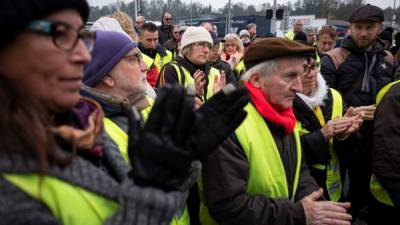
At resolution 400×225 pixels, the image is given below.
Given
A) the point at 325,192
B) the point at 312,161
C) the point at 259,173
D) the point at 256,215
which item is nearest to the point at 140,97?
the point at 259,173

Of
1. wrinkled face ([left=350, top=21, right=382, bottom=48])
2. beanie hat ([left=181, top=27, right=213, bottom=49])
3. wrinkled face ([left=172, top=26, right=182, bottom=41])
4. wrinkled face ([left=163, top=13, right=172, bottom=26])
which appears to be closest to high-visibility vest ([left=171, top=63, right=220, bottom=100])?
beanie hat ([left=181, top=27, right=213, bottom=49])

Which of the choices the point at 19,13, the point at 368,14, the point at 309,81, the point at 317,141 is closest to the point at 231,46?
the point at 368,14

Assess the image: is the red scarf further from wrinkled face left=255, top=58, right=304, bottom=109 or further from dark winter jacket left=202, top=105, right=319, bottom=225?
dark winter jacket left=202, top=105, right=319, bottom=225

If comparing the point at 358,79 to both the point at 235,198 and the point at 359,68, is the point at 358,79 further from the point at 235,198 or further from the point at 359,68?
the point at 235,198

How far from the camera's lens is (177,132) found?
39.4 inches

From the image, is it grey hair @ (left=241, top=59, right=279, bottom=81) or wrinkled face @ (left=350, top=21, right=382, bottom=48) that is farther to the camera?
wrinkled face @ (left=350, top=21, right=382, bottom=48)

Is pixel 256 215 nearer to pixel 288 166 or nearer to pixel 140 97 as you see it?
pixel 288 166

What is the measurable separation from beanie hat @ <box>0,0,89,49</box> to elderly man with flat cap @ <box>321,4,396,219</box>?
3.17m

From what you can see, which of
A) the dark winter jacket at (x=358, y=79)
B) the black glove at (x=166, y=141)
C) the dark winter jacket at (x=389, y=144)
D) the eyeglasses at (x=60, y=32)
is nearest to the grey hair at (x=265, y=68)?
the dark winter jacket at (x=389, y=144)

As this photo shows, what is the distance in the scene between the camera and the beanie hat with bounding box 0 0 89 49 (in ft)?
2.88

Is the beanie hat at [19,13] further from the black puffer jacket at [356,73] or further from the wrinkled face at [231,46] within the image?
A: the wrinkled face at [231,46]

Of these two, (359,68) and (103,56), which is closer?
(103,56)

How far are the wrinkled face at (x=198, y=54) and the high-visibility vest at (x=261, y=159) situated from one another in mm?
2486

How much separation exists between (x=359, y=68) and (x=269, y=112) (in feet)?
6.97
